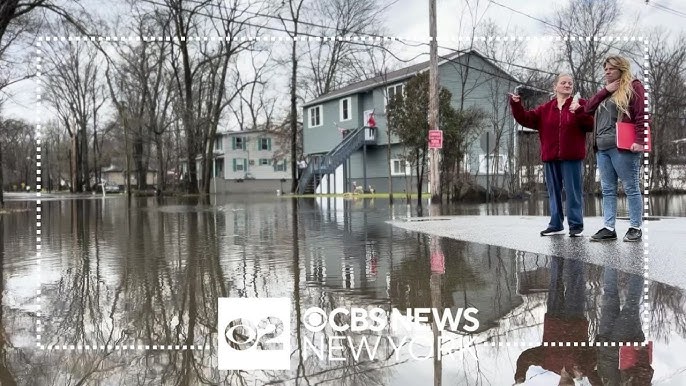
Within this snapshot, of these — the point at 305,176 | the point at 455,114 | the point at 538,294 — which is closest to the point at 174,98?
the point at 305,176

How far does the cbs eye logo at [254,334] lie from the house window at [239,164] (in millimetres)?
58667

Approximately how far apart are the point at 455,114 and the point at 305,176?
19679 mm

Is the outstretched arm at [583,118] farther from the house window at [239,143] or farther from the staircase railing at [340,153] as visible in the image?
the house window at [239,143]

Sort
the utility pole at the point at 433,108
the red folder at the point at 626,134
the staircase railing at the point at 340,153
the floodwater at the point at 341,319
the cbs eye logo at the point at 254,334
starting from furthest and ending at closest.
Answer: the staircase railing at the point at 340,153 → the utility pole at the point at 433,108 → the red folder at the point at 626,134 → the cbs eye logo at the point at 254,334 → the floodwater at the point at 341,319

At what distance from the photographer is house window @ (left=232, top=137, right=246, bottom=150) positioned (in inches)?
2413

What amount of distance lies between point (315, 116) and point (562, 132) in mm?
36864

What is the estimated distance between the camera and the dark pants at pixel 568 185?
6430 mm

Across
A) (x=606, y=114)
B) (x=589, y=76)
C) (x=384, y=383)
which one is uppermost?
(x=589, y=76)

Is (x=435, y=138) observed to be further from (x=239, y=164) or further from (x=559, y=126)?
(x=239, y=164)

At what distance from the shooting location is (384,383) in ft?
7.93

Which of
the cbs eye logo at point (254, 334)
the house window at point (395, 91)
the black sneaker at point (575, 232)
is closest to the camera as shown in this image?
the cbs eye logo at point (254, 334)

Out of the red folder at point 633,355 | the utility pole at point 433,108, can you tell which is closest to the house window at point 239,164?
the utility pole at point 433,108

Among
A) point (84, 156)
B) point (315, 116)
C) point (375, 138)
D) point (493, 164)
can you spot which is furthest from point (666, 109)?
point (84, 156)

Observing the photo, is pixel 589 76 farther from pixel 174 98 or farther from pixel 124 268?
pixel 174 98
